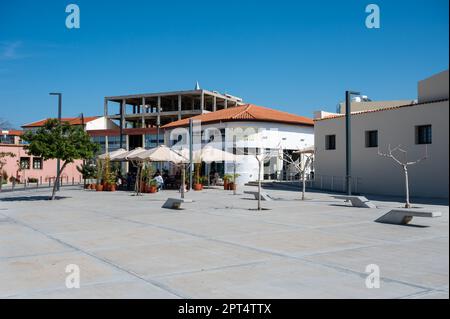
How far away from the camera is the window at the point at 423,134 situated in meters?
22.6

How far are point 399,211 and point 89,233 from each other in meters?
7.96

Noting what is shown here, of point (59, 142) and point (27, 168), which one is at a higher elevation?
point (59, 142)

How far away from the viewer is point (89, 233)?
1096cm

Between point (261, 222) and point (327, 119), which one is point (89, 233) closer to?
point (261, 222)

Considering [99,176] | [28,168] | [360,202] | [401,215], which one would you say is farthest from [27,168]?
[401,215]

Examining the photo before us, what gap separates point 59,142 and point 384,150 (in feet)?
54.5

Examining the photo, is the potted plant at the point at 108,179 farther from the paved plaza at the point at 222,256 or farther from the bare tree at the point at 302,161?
the paved plaza at the point at 222,256

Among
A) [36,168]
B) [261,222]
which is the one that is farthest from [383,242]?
[36,168]

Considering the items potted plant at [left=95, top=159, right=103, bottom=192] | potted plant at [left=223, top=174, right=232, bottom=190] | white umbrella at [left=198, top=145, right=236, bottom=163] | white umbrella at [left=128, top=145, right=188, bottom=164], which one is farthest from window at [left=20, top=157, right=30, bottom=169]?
potted plant at [left=223, top=174, right=232, bottom=190]

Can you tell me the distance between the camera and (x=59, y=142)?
20969 millimetres

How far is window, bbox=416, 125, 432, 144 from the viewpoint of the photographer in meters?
22.6

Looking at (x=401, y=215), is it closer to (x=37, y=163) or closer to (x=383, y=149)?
(x=383, y=149)

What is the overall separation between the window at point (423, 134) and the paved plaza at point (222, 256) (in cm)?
1032
